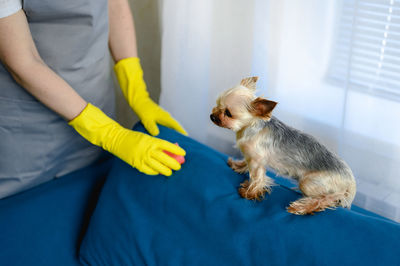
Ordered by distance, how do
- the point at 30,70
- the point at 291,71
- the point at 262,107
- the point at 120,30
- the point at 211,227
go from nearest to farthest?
the point at 262,107
the point at 211,227
the point at 30,70
the point at 291,71
the point at 120,30

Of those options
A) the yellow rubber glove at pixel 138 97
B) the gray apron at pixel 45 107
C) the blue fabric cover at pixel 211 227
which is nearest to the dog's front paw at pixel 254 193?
the blue fabric cover at pixel 211 227

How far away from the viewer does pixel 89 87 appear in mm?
1357

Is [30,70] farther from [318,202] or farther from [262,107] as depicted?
[318,202]

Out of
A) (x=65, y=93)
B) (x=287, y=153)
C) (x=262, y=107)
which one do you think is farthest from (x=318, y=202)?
(x=65, y=93)

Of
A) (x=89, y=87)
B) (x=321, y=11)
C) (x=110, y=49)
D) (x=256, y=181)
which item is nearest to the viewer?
(x=256, y=181)

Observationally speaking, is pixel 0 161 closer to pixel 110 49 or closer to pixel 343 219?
pixel 110 49

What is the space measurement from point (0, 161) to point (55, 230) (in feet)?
0.92

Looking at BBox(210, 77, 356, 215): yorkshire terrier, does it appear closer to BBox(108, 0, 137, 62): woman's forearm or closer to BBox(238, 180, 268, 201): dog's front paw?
BBox(238, 180, 268, 201): dog's front paw

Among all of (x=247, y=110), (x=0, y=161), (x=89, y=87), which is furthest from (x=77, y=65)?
(x=247, y=110)

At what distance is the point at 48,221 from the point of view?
126 centimetres

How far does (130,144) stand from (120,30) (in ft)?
1.54

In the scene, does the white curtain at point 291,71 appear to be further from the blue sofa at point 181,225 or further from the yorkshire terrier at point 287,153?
the yorkshire terrier at point 287,153

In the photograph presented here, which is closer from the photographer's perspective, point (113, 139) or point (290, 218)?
point (290, 218)

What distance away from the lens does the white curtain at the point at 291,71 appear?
115 centimetres
